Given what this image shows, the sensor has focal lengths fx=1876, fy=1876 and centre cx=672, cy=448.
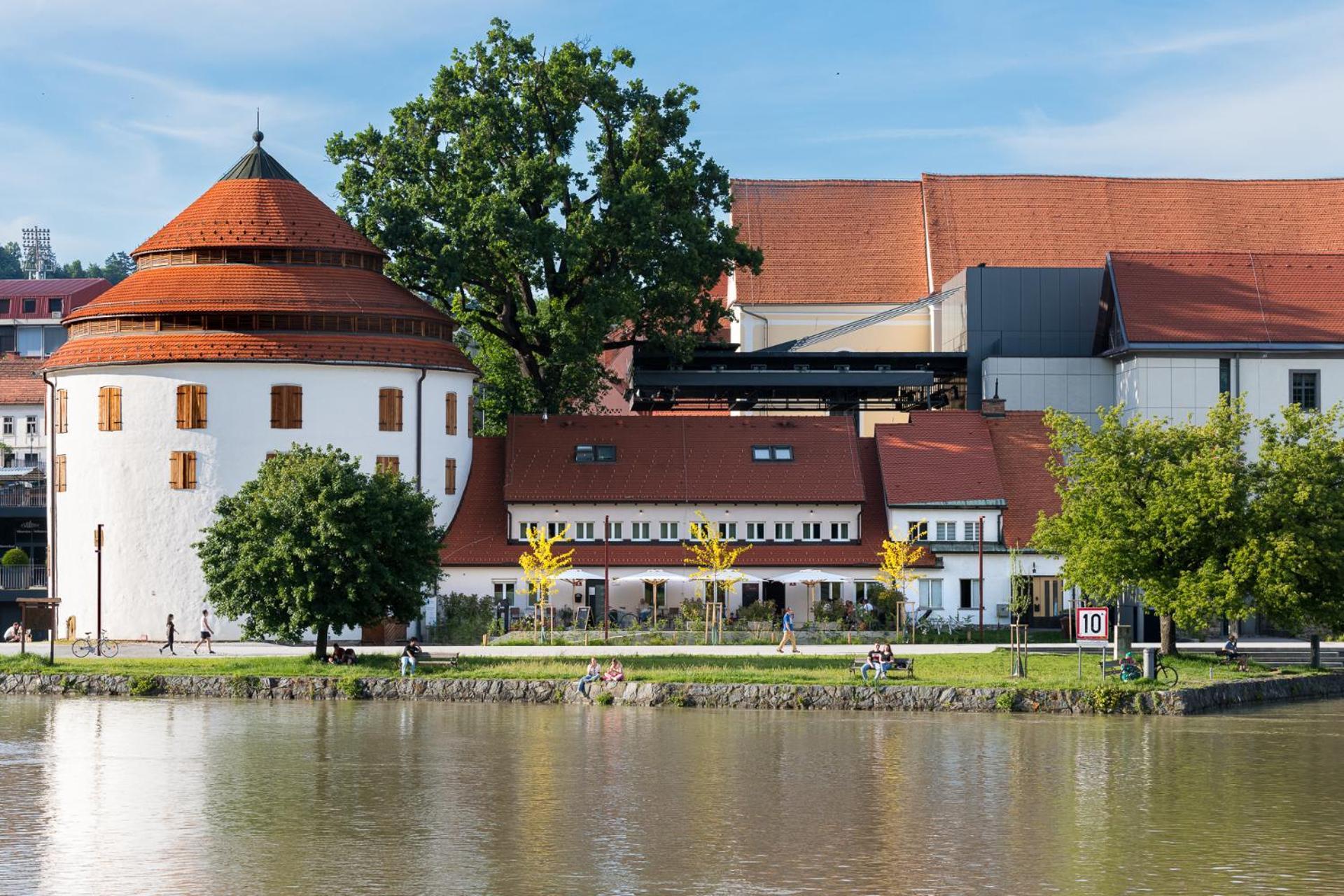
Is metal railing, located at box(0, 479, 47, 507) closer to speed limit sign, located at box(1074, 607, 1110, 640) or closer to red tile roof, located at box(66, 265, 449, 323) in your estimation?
red tile roof, located at box(66, 265, 449, 323)

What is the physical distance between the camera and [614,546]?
69.1m

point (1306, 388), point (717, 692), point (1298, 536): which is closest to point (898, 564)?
point (1298, 536)

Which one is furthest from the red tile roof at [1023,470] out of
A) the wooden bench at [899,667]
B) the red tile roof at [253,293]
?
the red tile roof at [253,293]

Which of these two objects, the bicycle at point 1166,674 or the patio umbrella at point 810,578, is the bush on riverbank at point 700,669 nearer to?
the bicycle at point 1166,674

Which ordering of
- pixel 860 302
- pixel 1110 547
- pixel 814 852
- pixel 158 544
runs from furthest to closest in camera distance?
pixel 860 302 < pixel 158 544 < pixel 1110 547 < pixel 814 852

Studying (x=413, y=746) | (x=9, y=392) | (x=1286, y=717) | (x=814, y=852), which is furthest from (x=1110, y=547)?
(x=9, y=392)

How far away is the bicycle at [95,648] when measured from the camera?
59281 millimetres

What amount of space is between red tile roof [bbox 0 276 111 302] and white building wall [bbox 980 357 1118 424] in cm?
10249

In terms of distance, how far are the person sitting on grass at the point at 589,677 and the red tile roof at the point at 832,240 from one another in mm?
45627

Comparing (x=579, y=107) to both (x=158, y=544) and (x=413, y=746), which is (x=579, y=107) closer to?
(x=158, y=544)

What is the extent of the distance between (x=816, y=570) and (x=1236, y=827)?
34.8m

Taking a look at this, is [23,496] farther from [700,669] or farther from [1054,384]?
[700,669]

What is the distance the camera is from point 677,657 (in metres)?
54.3

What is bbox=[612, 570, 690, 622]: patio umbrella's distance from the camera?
65000 millimetres
